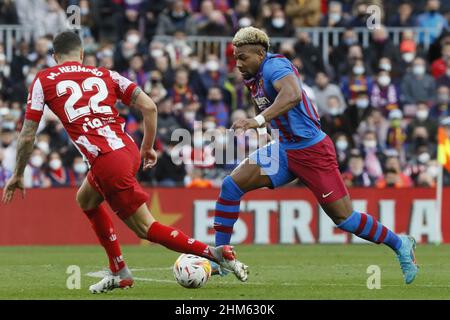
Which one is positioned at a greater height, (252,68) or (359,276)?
(252,68)

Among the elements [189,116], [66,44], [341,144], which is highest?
[66,44]

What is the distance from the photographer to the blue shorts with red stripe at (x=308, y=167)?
11977 millimetres

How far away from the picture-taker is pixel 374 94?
2416 centimetres

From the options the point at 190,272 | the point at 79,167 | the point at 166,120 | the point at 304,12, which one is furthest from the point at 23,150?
the point at 304,12

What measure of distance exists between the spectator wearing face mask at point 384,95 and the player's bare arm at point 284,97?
12408mm

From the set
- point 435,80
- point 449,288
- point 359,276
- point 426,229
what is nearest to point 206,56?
point 435,80

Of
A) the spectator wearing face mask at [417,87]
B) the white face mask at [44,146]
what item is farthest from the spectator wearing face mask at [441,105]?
the white face mask at [44,146]

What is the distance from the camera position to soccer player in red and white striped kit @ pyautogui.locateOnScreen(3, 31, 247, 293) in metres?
11.1

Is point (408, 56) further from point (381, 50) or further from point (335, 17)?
point (335, 17)

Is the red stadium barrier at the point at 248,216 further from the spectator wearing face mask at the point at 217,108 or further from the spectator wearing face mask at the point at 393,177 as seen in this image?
the spectator wearing face mask at the point at 217,108

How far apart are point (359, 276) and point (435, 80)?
12075 millimetres

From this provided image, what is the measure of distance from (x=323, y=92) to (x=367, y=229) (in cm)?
1194

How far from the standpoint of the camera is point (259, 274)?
13.7 meters

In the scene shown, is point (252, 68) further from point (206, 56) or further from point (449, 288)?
point (206, 56)
